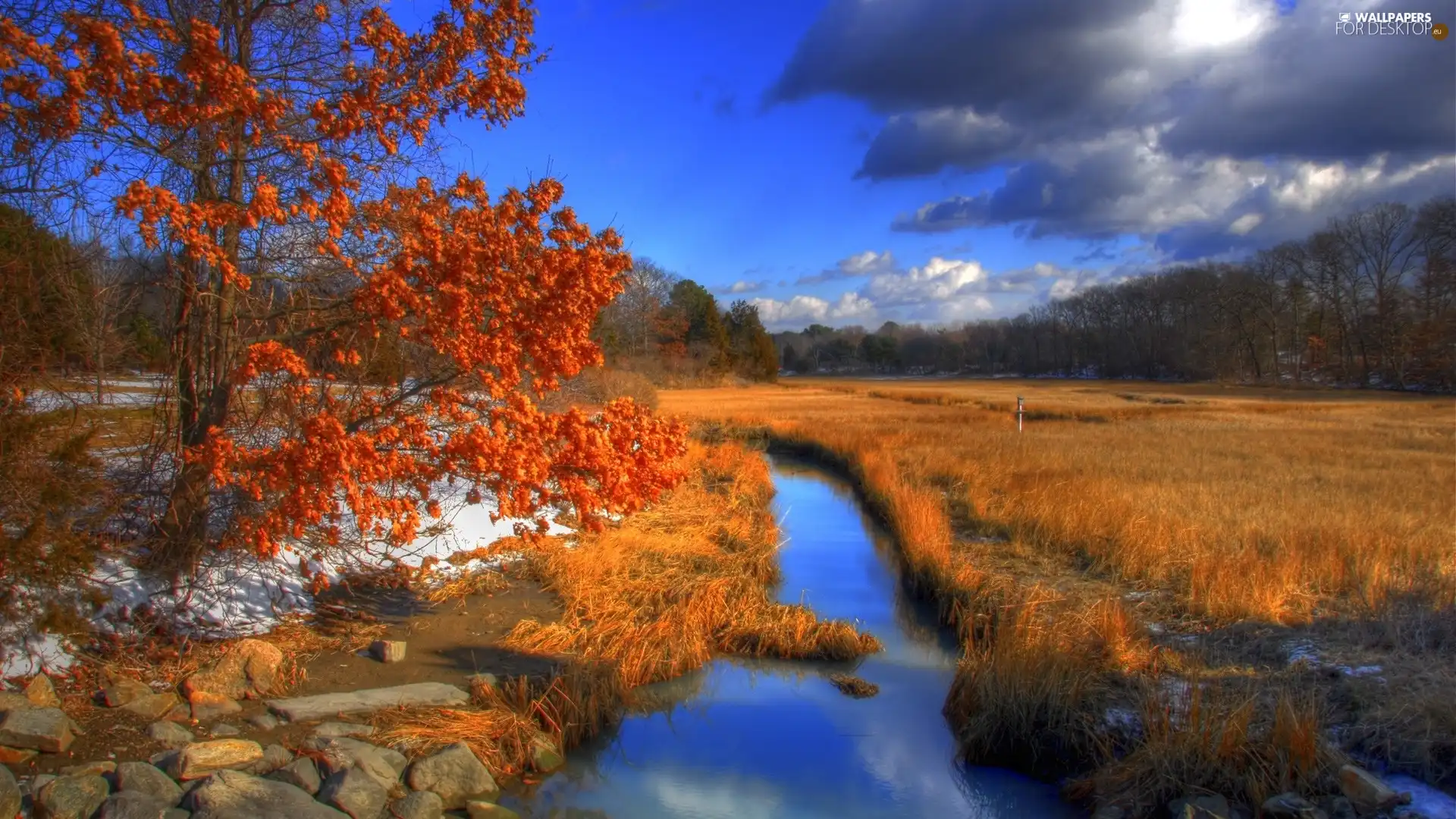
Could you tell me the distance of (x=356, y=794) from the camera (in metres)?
5.76

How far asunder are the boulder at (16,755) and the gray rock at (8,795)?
12.3 inches

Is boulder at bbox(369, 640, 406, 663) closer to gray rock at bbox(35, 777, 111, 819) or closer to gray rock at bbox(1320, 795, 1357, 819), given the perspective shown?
gray rock at bbox(35, 777, 111, 819)

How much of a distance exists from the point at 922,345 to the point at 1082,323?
31.9m

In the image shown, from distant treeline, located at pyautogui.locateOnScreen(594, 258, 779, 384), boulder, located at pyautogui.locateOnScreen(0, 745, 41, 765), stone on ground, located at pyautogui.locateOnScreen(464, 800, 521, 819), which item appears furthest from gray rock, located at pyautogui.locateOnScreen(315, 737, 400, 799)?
distant treeline, located at pyautogui.locateOnScreen(594, 258, 779, 384)

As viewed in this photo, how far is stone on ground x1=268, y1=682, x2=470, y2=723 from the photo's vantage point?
22.0ft

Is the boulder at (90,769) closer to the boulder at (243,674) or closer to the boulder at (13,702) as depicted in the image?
the boulder at (13,702)

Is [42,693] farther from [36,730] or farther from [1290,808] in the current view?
[1290,808]

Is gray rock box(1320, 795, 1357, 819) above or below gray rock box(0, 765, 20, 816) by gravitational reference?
below

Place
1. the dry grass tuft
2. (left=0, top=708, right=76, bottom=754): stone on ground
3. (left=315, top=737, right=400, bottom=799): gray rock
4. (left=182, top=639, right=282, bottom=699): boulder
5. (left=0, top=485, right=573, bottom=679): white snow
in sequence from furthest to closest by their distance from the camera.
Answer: the dry grass tuft, (left=182, top=639, right=282, bottom=699): boulder, (left=0, top=485, right=573, bottom=679): white snow, (left=315, top=737, right=400, bottom=799): gray rock, (left=0, top=708, right=76, bottom=754): stone on ground

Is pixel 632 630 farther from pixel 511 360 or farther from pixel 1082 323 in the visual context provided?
pixel 1082 323

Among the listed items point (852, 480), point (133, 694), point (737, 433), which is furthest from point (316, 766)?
point (737, 433)

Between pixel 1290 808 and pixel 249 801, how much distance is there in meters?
6.29

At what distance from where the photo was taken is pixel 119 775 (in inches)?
207

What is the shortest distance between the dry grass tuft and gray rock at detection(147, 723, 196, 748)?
5.79 meters
